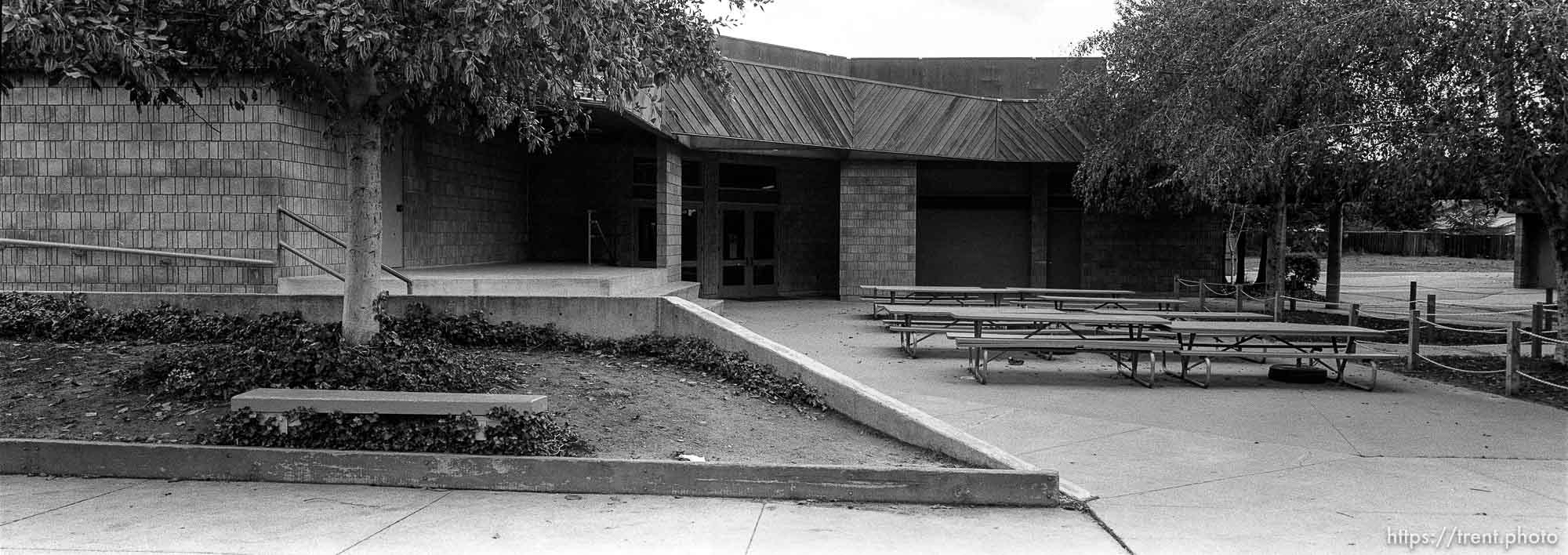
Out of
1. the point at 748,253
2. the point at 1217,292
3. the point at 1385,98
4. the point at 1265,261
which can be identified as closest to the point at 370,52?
the point at 1385,98

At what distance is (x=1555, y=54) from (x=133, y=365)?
12.4 m

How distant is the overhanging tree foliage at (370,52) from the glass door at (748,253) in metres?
14.4

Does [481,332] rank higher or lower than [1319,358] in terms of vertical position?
higher

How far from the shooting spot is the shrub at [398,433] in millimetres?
6613

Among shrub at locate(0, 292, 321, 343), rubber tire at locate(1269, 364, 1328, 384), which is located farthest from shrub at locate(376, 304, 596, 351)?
rubber tire at locate(1269, 364, 1328, 384)

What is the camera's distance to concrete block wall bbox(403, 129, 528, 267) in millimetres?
16500

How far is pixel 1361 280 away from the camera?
37.1 m

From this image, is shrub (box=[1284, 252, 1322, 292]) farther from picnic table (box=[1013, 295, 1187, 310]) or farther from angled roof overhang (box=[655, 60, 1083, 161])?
picnic table (box=[1013, 295, 1187, 310])

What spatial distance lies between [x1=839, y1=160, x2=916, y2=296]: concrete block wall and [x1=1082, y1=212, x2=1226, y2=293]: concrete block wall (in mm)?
5197

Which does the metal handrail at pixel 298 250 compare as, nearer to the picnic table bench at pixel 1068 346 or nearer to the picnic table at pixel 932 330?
the picnic table bench at pixel 1068 346

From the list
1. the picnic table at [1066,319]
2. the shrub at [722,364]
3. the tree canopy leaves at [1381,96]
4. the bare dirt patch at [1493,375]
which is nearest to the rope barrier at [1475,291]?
the tree canopy leaves at [1381,96]

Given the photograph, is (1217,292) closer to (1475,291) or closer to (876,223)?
(876,223)

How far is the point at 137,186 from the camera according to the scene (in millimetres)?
12055

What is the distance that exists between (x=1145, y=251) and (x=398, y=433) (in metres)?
22.8
